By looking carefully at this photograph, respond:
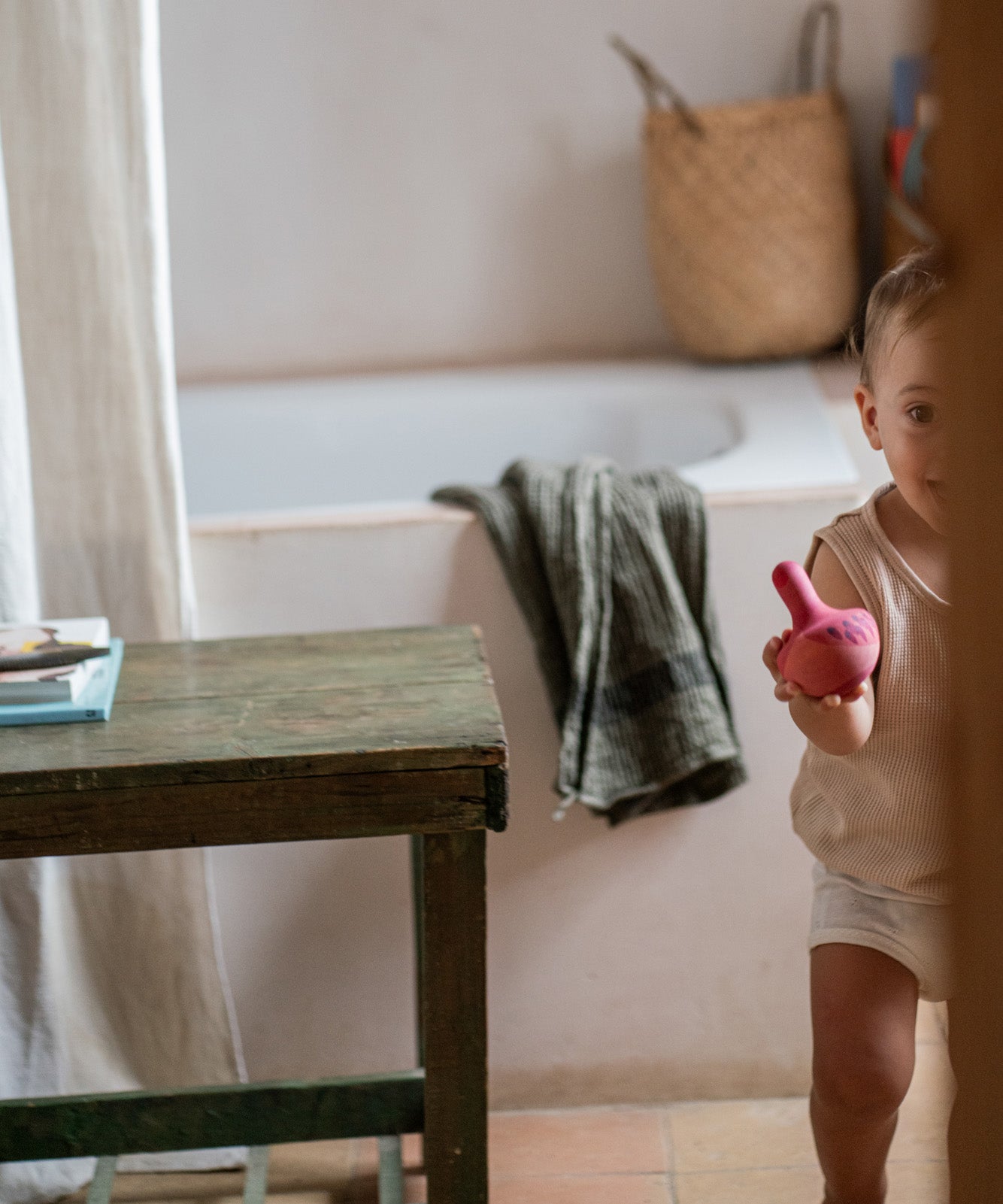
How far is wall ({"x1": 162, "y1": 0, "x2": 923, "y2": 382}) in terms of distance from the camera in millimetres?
2076

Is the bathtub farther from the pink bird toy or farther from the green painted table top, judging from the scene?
the pink bird toy

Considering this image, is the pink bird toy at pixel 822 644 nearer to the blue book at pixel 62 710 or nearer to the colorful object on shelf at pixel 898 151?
the blue book at pixel 62 710

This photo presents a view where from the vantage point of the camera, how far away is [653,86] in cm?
201

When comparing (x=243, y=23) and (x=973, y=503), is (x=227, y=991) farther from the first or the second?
(x=243, y=23)

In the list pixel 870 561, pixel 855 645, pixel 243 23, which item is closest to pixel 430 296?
pixel 243 23

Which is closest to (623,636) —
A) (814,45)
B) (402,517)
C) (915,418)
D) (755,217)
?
(402,517)

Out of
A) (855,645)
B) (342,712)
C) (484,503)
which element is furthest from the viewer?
(484,503)

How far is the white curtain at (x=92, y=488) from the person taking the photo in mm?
1157

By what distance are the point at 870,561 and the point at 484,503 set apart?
1.60 ft

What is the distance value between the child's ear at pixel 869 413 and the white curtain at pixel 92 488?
0.63 metres

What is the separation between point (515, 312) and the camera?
86.7 inches

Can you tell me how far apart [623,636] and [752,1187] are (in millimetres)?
531

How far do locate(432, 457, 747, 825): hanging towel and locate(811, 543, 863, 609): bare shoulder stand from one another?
1.12 ft

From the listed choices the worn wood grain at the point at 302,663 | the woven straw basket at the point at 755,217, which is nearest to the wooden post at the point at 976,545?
the worn wood grain at the point at 302,663
